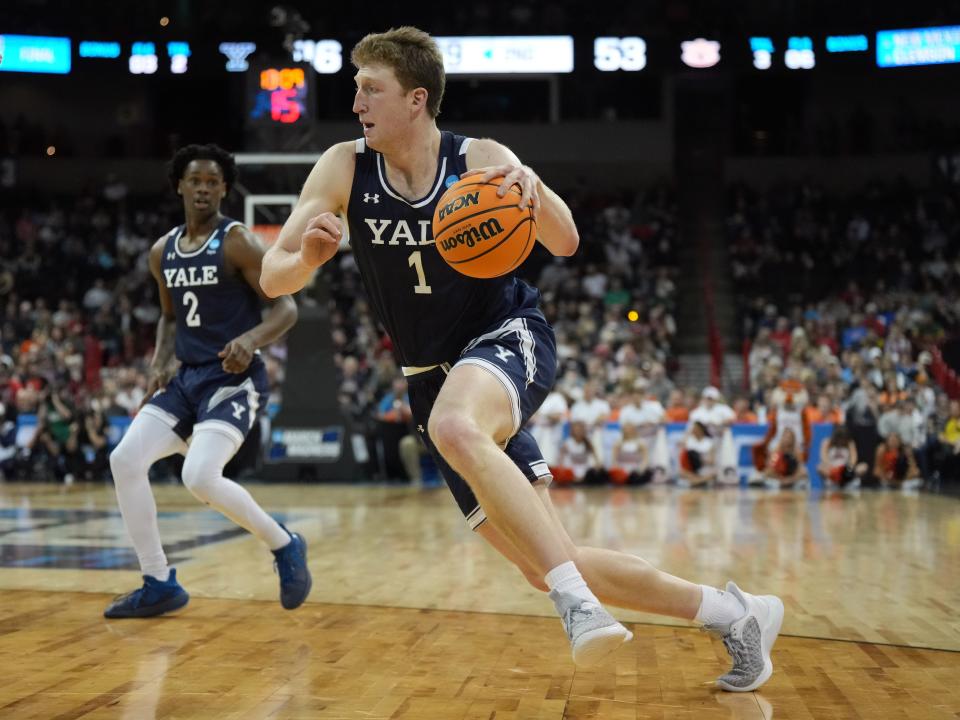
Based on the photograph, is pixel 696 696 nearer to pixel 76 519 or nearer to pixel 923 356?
pixel 76 519

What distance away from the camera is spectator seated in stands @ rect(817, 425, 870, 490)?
14539 mm

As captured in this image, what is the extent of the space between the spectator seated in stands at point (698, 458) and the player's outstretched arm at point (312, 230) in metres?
11.5

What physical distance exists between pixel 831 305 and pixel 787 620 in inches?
689

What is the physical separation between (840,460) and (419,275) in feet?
38.7

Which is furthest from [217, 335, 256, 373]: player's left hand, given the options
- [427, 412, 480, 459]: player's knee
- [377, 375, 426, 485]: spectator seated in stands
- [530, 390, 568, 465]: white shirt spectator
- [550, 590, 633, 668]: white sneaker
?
[530, 390, 568, 465]: white shirt spectator

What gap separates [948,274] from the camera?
881 inches

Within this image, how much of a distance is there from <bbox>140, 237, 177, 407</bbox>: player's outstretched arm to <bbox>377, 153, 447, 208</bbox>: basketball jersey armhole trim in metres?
2.21

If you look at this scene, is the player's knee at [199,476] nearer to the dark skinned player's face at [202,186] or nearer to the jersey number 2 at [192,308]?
the jersey number 2 at [192,308]

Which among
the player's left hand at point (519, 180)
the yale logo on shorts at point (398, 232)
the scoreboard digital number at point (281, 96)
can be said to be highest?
the scoreboard digital number at point (281, 96)

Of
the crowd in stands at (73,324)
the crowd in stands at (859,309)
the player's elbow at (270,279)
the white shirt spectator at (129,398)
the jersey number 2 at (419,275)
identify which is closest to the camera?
the player's elbow at (270,279)

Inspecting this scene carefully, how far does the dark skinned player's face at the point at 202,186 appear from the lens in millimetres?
5855

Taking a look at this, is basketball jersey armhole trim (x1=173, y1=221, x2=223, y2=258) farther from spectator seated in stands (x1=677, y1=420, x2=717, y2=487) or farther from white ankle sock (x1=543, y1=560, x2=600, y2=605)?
spectator seated in stands (x1=677, y1=420, x2=717, y2=487)

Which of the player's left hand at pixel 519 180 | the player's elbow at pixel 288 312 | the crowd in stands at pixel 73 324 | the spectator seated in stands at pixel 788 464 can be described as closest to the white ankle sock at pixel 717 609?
the player's left hand at pixel 519 180

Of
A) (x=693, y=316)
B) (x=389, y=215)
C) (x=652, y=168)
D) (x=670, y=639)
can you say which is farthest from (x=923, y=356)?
(x=389, y=215)
